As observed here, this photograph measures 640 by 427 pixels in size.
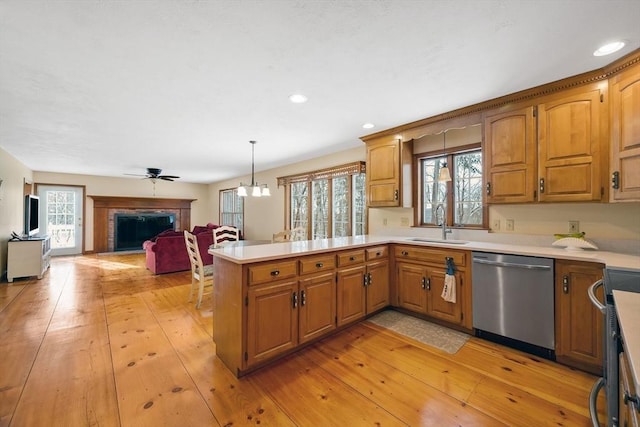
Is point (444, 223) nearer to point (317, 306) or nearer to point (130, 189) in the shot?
point (317, 306)

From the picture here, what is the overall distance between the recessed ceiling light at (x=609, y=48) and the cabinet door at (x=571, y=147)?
368 millimetres

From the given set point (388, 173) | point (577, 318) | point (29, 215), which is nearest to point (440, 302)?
point (577, 318)

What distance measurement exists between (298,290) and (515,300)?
1.88 metres

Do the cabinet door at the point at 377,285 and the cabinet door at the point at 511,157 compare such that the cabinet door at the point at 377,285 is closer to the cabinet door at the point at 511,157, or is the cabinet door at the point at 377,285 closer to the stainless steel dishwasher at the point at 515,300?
the stainless steel dishwasher at the point at 515,300

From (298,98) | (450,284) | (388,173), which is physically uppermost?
(298,98)

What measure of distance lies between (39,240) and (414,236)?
21.0ft

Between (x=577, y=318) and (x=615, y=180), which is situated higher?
(x=615, y=180)

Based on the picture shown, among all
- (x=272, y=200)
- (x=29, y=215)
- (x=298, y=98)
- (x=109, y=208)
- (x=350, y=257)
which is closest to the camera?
(x=298, y=98)

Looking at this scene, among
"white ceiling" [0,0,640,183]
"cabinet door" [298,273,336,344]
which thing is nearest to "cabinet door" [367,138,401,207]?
"white ceiling" [0,0,640,183]

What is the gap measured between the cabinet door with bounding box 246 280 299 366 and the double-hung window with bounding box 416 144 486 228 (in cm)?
217

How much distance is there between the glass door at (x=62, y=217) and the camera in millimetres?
7202

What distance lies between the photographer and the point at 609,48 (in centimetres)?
184

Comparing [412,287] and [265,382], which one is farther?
Result: [412,287]

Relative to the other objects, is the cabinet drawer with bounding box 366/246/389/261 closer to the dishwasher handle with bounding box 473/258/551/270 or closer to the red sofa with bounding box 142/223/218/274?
the dishwasher handle with bounding box 473/258/551/270
